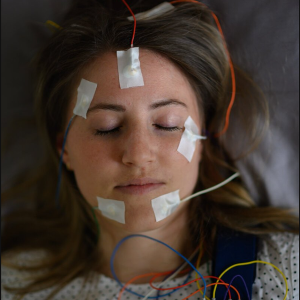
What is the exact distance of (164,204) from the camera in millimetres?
1508

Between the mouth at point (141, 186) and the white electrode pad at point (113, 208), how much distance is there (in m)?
0.06

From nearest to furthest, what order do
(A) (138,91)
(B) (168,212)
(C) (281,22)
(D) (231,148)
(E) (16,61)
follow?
(A) (138,91)
(B) (168,212)
(C) (281,22)
(D) (231,148)
(E) (16,61)

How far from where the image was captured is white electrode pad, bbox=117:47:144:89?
4.70 feet

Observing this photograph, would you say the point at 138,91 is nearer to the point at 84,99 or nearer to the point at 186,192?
the point at 84,99

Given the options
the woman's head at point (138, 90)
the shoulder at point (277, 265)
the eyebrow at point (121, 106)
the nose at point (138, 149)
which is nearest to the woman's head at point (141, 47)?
the woman's head at point (138, 90)

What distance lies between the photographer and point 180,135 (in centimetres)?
150

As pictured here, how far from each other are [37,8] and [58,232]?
3.58ft

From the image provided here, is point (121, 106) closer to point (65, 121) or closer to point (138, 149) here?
point (138, 149)

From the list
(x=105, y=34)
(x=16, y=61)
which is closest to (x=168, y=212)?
(x=105, y=34)

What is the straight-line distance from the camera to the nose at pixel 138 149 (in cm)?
141

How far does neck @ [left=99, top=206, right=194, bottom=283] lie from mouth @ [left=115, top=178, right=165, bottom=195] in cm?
26

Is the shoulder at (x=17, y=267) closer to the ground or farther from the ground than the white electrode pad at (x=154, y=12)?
closer to the ground

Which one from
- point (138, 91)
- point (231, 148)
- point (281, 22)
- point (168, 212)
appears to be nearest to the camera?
point (138, 91)

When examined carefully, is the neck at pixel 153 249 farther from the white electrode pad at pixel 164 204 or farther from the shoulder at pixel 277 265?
the shoulder at pixel 277 265
